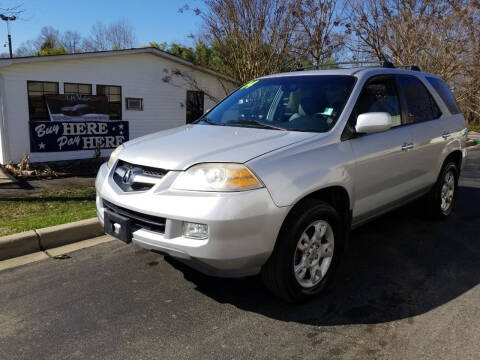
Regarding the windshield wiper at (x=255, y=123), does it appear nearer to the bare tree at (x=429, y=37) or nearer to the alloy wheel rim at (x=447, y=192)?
the alloy wheel rim at (x=447, y=192)

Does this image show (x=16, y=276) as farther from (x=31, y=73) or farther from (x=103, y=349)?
(x=31, y=73)

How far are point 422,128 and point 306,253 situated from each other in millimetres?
2226

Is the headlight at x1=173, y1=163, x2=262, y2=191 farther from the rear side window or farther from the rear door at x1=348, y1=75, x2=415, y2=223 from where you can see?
the rear side window

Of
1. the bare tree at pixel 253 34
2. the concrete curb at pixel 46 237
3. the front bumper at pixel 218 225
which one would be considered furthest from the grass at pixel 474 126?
the front bumper at pixel 218 225

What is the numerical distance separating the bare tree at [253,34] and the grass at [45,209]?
25.8 ft

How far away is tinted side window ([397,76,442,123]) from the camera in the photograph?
4363mm

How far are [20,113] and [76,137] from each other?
1.44 metres

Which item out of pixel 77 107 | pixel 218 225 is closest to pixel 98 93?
pixel 77 107

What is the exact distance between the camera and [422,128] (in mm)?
4414

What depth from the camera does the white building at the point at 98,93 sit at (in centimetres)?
1025

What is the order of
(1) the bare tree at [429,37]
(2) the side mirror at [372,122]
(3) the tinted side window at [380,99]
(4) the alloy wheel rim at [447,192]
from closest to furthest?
(2) the side mirror at [372,122] < (3) the tinted side window at [380,99] < (4) the alloy wheel rim at [447,192] < (1) the bare tree at [429,37]

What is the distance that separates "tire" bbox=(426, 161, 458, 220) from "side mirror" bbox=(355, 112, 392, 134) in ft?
6.63

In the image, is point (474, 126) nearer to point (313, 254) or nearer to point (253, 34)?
point (253, 34)

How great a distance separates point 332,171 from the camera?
3.15 metres
